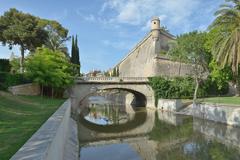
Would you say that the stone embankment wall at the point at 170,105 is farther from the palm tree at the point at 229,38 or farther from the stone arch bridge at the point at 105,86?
the palm tree at the point at 229,38

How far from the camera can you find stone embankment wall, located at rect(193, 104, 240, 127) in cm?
2402

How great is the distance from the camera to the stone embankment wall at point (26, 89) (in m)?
28.4

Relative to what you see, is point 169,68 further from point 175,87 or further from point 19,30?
point 19,30

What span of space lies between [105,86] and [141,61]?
62.1 feet

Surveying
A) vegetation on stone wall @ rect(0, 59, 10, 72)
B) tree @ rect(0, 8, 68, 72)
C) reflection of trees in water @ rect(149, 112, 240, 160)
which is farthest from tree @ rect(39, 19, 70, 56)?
reflection of trees in water @ rect(149, 112, 240, 160)

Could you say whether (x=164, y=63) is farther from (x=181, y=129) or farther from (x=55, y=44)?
(x=181, y=129)

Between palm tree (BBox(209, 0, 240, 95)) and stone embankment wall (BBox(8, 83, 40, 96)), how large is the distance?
21.4m

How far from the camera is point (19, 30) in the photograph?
41.5 metres

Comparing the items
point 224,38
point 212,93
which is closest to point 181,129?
point 224,38

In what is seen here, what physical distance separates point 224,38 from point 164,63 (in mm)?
22354

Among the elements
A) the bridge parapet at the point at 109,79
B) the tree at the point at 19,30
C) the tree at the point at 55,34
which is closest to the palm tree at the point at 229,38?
the bridge parapet at the point at 109,79

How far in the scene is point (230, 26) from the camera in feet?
95.5

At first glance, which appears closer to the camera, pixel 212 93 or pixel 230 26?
pixel 230 26

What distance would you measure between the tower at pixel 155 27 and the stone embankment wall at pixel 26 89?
2806 cm
